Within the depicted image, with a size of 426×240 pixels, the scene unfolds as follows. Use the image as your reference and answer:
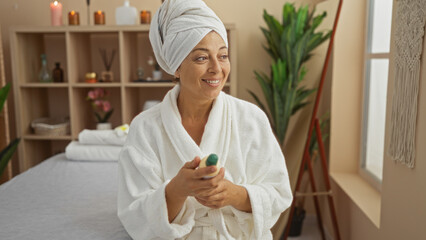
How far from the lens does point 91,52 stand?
2.96 m

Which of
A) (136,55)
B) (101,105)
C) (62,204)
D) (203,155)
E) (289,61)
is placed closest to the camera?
(203,155)

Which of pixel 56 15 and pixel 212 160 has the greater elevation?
pixel 56 15

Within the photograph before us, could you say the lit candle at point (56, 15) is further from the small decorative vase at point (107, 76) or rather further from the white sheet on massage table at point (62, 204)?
the white sheet on massage table at point (62, 204)

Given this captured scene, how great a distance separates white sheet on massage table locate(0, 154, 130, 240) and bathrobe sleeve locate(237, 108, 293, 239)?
1.57 ft

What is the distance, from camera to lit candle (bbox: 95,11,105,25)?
2.64 metres

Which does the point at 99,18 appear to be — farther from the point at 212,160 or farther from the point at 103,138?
the point at 212,160

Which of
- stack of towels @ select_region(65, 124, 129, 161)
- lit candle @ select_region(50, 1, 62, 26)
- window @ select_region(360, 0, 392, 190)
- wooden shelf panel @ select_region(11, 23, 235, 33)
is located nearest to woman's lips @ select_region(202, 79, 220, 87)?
stack of towels @ select_region(65, 124, 129, 161)

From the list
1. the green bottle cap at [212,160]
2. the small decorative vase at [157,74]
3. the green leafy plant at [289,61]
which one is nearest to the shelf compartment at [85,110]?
the small decorative vase at [157,74]

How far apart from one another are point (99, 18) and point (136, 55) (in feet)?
1.35

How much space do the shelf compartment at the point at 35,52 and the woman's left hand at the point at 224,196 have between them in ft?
7.58

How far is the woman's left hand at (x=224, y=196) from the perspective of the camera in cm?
89

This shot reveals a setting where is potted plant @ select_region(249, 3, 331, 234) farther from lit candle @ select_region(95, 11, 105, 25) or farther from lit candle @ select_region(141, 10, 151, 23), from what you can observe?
lit candle @ select_region(95, 11, 105, 25)

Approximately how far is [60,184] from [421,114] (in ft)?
5.18

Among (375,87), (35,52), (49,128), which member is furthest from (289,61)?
(35,52)
